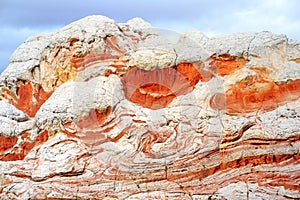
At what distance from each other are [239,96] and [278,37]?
A: 1.39 metres

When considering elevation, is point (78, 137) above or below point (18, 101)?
below

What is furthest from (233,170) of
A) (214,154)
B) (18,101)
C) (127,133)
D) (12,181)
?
(18,101)

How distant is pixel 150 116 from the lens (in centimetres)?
1133

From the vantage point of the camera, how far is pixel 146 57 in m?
11.8

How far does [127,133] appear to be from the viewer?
11078mm

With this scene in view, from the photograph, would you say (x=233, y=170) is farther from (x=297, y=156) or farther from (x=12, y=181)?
(x=12, y=181)

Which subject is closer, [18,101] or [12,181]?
[12,181]

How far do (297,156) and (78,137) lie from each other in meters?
3.75

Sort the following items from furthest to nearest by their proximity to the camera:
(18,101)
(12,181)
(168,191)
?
(18,101) < (12,181) < (168,191)

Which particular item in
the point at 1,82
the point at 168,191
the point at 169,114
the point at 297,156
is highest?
the point at 1,82

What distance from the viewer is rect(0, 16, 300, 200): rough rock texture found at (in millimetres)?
10219

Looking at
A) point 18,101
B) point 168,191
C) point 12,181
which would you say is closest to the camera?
point 168,191

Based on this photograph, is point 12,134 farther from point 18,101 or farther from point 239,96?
point 239,96

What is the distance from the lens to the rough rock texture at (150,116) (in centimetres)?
1022
